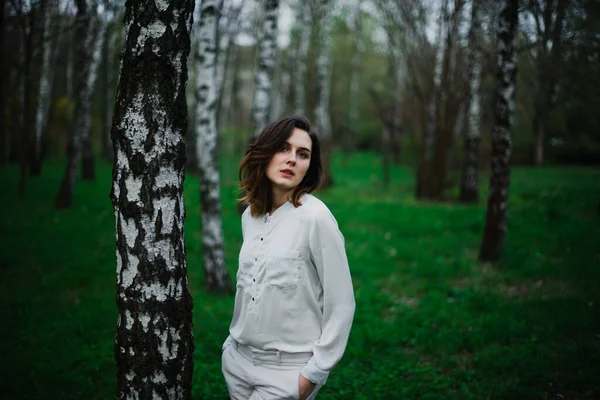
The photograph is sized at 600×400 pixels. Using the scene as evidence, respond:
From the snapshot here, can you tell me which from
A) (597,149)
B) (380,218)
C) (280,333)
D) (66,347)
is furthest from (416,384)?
(597,149)

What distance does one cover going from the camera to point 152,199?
2.38m

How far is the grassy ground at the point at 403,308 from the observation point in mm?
4246

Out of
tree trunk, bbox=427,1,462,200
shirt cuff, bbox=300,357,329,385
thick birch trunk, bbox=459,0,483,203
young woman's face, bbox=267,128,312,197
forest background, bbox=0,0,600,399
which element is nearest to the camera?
shirt cuff, bbox=300,357,329,385

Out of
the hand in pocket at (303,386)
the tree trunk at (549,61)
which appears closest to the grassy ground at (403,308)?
the hand in pocket at (303,386)

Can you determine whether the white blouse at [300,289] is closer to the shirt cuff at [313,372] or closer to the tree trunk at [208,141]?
the shirt cuff at [313,372]

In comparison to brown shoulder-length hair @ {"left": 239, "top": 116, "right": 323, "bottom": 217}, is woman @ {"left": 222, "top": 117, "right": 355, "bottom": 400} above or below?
below

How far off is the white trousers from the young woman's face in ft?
2.76

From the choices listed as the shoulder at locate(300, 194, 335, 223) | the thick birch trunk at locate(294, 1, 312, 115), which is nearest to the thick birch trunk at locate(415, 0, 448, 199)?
the thick birch trunk at locate(294, 1, 312, 115)

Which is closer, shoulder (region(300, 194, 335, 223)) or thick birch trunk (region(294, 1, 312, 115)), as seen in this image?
shoulder (region(300, 194, 335, 223))

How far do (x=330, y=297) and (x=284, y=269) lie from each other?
267 millimetres

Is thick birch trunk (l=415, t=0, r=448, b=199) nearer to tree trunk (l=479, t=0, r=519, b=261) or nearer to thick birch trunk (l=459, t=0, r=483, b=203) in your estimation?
thick birch trunk (l=459, t=0, r=483, b=203)

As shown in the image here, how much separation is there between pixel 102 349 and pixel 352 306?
3.56 metres

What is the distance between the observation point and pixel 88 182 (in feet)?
53.8

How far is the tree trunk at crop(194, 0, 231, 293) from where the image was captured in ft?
21.3
